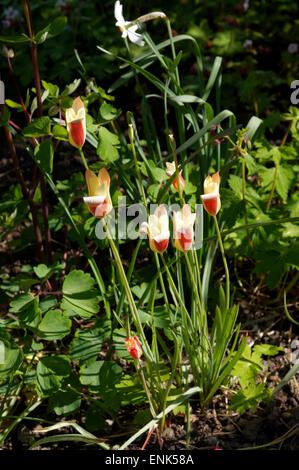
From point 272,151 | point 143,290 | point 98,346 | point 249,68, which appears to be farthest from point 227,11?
point 98,346

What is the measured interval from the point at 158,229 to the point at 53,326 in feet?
1.35

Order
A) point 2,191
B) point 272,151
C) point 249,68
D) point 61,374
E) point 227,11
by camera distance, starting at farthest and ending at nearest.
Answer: point 227,11, point 249,68, point 2,191, point 272,151, point 61,374

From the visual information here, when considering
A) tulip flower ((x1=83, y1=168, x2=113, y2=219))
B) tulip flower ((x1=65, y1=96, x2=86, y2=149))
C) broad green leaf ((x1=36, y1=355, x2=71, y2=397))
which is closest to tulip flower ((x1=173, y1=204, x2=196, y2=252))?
tulip flower ((x1=83, y1=168, x2=113, y2=219))

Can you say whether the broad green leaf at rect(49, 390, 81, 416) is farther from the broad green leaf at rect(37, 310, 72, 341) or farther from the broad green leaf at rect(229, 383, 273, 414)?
the broad green leaf at rect(229, 383, 273, 414)

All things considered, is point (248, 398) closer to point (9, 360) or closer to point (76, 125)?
point (9, 360)

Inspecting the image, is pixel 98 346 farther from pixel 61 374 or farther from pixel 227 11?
pixel 227 11

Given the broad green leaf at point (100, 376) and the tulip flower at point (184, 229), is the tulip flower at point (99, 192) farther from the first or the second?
the broad green leaf at point (100, 376)

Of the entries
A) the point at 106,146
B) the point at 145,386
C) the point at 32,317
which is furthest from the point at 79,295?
the point at 106,146

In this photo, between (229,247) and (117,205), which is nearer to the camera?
(117,205)

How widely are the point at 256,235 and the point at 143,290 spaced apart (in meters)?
0.40

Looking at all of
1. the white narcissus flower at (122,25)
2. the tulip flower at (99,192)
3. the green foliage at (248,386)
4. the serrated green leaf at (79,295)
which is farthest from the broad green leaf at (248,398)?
the white narcissus flower at (122,25)

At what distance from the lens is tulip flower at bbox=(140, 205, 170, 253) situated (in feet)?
3.55

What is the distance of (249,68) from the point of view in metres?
2.63

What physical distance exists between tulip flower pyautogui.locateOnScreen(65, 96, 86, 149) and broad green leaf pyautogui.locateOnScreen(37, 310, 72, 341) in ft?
1.48
